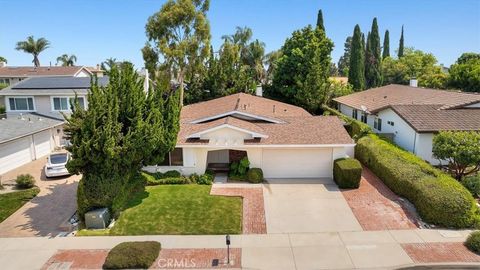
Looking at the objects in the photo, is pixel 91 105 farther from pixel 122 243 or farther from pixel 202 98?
pixel 202 98

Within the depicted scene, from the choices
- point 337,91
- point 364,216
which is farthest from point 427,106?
point 337,91

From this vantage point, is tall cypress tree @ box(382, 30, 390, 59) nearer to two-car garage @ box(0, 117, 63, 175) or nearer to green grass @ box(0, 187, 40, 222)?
two-car garage @ box(0, 117, 63, 175)

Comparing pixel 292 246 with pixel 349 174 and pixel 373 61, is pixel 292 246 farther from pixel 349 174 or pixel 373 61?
pixel 373 61

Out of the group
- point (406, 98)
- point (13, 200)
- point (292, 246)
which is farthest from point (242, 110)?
point (406, 98)

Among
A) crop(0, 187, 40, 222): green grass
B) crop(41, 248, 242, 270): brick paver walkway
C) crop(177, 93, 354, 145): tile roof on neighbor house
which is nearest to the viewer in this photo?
crop(41, 248, 242, 270): brick paver walkway

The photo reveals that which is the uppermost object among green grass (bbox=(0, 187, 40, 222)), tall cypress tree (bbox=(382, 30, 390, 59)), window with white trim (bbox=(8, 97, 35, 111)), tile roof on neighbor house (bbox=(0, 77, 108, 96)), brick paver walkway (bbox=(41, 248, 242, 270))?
tall cypress tree (bbox=(382, 30, 390, 59))

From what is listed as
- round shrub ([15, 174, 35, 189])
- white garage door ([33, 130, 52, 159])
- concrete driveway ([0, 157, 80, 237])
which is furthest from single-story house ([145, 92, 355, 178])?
white garage door ([33, 130, 52, 159])

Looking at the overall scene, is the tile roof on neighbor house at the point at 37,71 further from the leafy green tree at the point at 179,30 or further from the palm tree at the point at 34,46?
the leafy green tree at the point at 179,30
